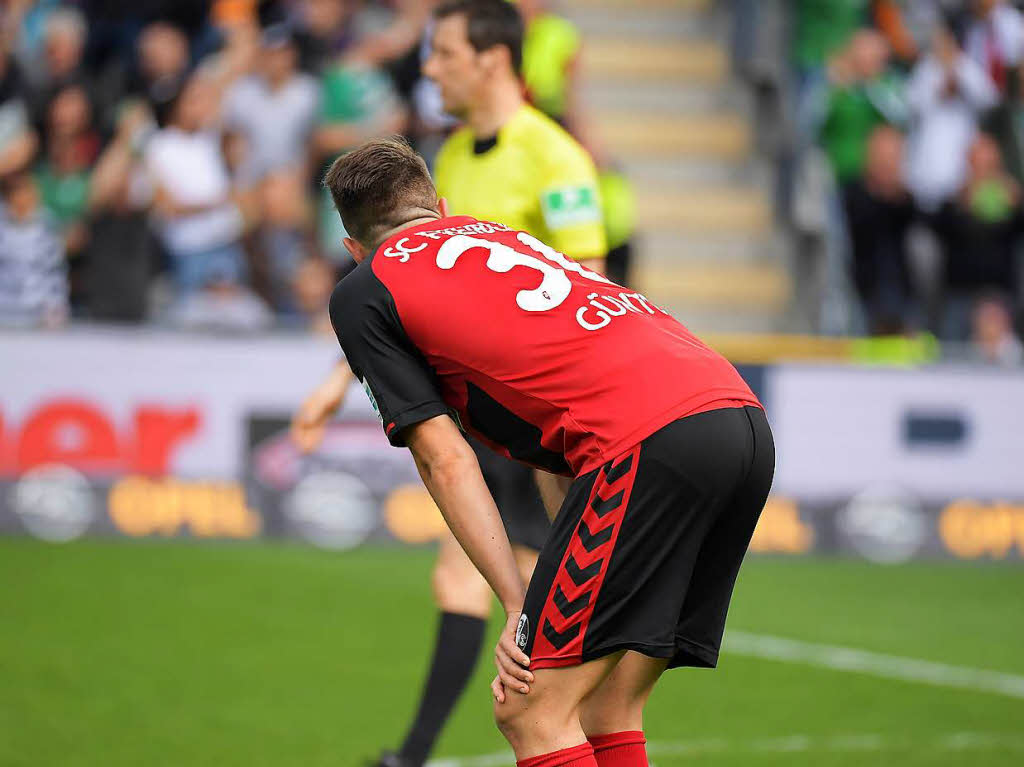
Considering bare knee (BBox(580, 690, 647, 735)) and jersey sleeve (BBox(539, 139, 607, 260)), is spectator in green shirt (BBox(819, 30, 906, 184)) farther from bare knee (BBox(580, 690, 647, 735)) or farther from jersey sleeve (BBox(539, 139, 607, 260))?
bare knee (BBox(580, 690, 647, 735))

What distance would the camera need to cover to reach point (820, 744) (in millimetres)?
6492

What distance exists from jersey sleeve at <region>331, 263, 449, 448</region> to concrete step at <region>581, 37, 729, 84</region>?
13.2 meters

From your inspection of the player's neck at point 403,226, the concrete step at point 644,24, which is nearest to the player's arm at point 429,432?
the player's neck at point 403,226

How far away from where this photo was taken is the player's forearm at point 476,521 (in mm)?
3572

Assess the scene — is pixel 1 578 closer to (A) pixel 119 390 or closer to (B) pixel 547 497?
(A) pixel 119 390

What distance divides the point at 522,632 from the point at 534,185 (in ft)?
7.37

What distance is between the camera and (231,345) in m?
11.4

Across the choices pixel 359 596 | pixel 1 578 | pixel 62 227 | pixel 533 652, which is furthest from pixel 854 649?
pixel 62 227

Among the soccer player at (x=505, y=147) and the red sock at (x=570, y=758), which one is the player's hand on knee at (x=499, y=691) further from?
the soccer player at (x=505, y=147)

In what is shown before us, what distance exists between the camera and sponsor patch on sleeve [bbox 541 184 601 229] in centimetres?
541

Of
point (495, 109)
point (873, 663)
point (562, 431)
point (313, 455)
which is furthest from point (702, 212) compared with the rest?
point (562, 431)

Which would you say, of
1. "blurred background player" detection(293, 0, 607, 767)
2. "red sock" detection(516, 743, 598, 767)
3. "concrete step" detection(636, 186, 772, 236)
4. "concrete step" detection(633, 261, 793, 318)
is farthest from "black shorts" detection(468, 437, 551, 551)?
"concrete step" detection(636, 186, 772, 236)

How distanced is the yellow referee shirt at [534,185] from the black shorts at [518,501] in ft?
2.36

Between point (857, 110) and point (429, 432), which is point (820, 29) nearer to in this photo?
point (857, 110)
